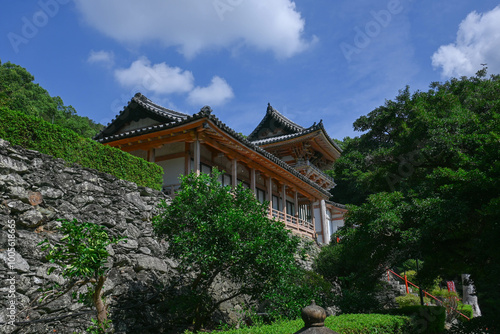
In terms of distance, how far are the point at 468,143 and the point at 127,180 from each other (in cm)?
903

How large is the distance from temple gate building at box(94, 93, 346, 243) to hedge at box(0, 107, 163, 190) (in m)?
2.41

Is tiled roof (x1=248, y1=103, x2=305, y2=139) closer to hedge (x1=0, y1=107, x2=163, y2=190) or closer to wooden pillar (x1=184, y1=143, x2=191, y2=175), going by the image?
wooden pillar (x1=184, y1=143, x2=191, y2=175)

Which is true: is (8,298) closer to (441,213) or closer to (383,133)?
(441,213)

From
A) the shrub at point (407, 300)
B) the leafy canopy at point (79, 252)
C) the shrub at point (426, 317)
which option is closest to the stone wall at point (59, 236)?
the leafy canopy at point (79, 252)

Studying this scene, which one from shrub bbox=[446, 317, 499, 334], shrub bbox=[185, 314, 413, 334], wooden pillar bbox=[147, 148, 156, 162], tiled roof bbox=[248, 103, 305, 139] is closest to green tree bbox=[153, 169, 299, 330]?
shrub bbox=[185, 314, 413, 334]

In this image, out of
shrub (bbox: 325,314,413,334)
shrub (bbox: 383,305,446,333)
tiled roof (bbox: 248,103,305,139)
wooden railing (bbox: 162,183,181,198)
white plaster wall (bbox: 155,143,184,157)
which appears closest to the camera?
shrub (bbox: 325,314,413,334)

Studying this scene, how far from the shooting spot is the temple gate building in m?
13.5

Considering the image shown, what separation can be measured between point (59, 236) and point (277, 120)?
20.9 m

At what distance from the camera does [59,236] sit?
7699 mm

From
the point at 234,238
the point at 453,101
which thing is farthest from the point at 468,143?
the point at 234,238

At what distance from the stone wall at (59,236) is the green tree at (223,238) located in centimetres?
149

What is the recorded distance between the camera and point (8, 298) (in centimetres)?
625

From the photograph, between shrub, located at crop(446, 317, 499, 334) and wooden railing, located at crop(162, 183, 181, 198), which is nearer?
shrub, located at crop(446, 317, 499, 334)

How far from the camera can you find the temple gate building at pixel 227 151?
13.5 metres
